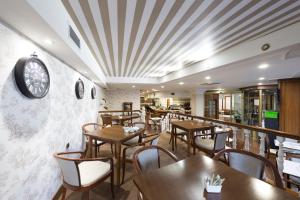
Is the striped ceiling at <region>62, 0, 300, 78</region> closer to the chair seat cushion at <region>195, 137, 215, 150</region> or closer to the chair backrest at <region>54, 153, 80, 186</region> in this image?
the chair backrest at <region>54, 153, 80, 186</region>

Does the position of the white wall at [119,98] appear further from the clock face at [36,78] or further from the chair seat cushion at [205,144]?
the clock face at [36,78]

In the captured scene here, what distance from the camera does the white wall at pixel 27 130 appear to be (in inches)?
46.2

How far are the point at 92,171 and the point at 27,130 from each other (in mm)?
841

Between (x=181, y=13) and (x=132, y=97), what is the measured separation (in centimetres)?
725

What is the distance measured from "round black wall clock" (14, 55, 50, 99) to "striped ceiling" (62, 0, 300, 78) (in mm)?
718

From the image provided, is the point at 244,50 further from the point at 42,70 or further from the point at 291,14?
the point at 42,70

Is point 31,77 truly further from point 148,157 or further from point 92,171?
point 148,157

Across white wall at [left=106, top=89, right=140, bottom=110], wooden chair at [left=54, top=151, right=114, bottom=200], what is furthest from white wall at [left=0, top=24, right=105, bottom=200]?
white wall at [left=106, top=89, right=140, bottom=110]

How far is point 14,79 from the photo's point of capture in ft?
4.19

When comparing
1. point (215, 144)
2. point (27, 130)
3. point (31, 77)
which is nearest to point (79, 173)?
point (27, 130)

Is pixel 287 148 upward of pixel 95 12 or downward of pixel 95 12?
downward

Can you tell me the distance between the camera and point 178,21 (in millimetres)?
1767

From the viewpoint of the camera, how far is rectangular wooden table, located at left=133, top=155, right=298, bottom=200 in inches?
35.7

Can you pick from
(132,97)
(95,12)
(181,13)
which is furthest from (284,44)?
(132,97)
